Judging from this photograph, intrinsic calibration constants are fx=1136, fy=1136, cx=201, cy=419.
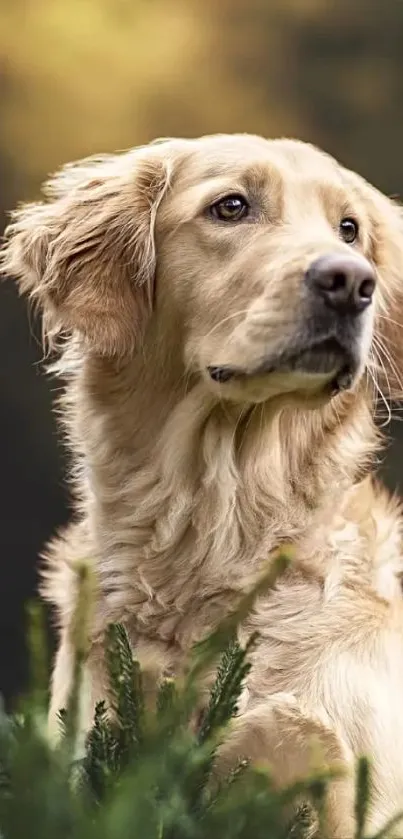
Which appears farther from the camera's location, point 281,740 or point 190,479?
point 190,479

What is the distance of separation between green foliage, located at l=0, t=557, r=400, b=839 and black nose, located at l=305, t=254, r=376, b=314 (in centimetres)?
73

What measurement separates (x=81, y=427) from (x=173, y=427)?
0.17 m

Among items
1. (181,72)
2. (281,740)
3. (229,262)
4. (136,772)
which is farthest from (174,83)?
(136,772)

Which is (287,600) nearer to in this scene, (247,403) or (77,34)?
(247,403)

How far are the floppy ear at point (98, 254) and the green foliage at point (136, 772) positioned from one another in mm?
943

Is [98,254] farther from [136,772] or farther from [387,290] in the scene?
[136,772]

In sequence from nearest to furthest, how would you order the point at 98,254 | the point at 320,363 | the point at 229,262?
the point at 320,363 < the point at 229,262 < the point at 98,254

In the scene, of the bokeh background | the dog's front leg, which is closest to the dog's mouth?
the dog's front leg

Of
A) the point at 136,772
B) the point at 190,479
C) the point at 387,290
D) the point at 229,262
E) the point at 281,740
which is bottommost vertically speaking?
the point at 281,740

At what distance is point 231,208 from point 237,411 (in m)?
0.28

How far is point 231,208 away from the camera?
1568 mm

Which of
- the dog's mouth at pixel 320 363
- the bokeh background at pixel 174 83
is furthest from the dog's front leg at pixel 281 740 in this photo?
the bokeh background at pixel 174 83

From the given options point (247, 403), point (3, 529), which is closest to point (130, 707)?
point (247, 403)

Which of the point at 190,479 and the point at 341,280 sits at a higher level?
the point at 341,280
